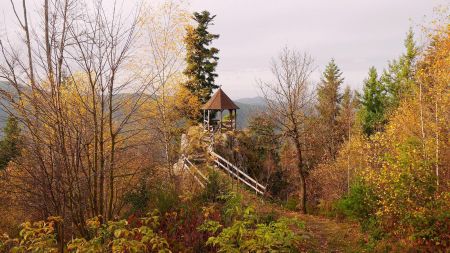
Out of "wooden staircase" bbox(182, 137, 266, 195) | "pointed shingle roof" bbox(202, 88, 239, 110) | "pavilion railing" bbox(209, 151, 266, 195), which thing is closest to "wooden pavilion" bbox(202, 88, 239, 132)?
"pointed shingle roof" bbox(202, 88, 239, 110)

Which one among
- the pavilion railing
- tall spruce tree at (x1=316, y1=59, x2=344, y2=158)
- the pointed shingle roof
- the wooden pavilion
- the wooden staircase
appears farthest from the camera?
tall spruce tree at (x1=316, y1=59, x2=344, y2=158)

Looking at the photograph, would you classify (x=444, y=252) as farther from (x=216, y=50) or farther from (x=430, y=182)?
(x=216, y=50)

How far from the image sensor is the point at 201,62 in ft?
79.0

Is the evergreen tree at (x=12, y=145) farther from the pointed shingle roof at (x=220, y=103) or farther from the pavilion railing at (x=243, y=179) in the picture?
the pointed shingle roof at (x=220, y=103)

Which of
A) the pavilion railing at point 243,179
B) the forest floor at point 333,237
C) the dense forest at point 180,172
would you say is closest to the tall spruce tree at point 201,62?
the dense forest at point 180,172

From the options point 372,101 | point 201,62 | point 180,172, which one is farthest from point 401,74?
point 180,172

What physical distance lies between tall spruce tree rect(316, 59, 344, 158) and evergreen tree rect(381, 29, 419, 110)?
14.7ft

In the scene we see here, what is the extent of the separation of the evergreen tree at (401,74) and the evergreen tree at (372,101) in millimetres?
734

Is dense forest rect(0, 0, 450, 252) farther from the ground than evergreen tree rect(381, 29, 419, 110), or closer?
closer

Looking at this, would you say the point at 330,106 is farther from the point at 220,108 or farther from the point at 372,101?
the point at 220,108

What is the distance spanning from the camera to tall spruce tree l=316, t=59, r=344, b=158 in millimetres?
25581

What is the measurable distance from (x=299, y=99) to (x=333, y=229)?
603 centimetres

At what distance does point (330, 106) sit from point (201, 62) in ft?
42.7

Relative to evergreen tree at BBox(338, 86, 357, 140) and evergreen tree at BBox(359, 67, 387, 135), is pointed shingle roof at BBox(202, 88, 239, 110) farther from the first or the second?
evergreen tree at BBox(359, 67, 387, 135)
